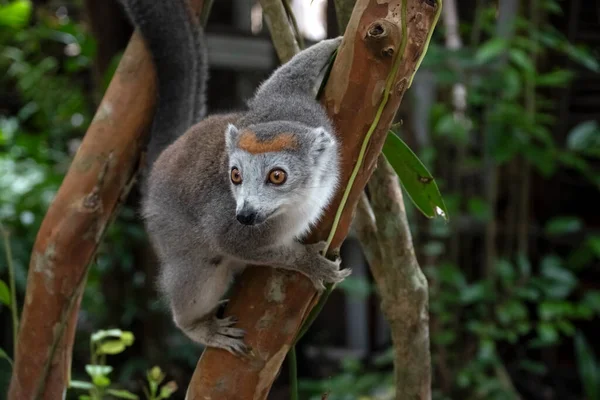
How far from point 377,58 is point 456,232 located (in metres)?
2.58

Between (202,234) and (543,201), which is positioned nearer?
(202,234)

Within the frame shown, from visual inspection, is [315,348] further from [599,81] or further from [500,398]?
[599,81]

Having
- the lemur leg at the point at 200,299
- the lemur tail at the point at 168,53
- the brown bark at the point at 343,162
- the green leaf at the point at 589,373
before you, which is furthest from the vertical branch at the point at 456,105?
the brown bark at the point at 343,162

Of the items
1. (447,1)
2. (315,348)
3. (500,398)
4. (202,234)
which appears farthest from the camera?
(315,348)

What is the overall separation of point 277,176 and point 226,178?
5.8 inches

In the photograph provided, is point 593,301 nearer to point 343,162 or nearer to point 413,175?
point 413,175

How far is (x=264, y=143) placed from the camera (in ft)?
5.62

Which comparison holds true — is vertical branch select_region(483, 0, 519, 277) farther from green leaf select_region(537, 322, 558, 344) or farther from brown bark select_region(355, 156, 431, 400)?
brown bark select_region(355, 156, 431, 400)

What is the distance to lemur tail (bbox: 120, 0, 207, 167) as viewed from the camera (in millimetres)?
2121

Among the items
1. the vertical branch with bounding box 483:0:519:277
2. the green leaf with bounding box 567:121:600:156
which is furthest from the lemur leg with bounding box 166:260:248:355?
the green leaf with bounding box 567:121:600:156

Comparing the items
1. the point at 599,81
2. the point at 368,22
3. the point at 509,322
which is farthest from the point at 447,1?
the point at 368,22

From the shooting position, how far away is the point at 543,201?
4.34 meters

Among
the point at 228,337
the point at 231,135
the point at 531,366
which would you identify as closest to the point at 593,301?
the point at 531,366

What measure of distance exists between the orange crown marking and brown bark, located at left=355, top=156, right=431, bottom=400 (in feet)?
0.77
